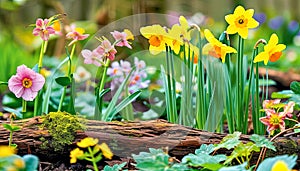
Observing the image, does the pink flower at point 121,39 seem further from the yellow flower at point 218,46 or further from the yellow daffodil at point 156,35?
the yellow flower at point 218,46

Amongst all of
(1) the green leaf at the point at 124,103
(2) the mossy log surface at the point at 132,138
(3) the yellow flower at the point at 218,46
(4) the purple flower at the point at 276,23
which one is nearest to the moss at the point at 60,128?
(2) the mossy log surface at the point at 132,138

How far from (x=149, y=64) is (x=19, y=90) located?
143 cm

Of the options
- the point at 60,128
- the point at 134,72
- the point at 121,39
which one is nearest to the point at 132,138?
the point at 60,128

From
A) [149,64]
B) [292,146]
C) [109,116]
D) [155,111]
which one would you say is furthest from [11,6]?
[292,146]

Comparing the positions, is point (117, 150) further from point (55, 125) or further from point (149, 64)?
point (149, 64)

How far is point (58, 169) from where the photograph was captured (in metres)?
1.15

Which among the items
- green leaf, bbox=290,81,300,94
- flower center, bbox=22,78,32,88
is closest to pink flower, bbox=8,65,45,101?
flower center, bbox=22,78,32,88

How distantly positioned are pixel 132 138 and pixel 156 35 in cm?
25

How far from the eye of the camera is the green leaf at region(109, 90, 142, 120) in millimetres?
1244

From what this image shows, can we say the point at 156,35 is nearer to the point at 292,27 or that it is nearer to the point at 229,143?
the point at 229,143

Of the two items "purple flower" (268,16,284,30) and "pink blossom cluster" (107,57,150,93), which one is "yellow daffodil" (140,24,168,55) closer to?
"pink blossom cluster" (107,57,150,93)

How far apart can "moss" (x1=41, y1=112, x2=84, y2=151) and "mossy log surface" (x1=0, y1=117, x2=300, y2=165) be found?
0.01 metres

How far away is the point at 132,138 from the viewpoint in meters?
1.12

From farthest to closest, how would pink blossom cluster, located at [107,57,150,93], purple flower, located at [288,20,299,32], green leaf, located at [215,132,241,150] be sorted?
purple flower, located at [288,20,299,32], pink blossom cluster, located at [107,57,150,93], green leaf, located at [215,132,241,150]
